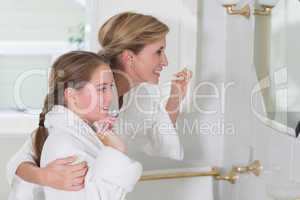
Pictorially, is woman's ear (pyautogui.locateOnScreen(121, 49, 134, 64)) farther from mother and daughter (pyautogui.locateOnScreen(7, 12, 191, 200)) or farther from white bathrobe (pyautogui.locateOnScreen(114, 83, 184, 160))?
white bathrobe (pyautogui.locateOnScreen(114, 83, 184, 160))

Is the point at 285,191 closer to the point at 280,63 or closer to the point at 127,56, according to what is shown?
the point at 280,63

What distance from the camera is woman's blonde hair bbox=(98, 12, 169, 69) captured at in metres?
1.51

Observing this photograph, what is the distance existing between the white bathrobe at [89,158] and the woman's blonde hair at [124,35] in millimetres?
312

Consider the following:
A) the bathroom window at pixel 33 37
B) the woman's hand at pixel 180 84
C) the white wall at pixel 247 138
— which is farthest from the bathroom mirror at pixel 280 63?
the bathroom window at pixel 33 37

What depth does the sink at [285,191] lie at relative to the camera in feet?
3.33

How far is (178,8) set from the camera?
1.76 m

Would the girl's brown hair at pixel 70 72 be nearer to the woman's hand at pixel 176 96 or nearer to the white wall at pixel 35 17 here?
the woman's hand at pixel 176 96

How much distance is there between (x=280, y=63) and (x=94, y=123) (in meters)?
0.45

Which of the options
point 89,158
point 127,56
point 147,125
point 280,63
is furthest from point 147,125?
point 280,63

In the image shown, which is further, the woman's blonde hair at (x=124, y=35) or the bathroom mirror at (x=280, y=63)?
the woman's blonde hair at (x=124, y=35)

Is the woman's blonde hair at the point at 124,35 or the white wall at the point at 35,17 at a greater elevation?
the white wall at the point at 35,17

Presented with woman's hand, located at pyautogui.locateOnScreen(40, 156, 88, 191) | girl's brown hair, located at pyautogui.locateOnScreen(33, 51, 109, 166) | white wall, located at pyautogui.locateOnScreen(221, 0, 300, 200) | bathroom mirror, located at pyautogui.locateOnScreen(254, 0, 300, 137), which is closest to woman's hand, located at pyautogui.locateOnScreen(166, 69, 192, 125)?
white wall, located at pyautogui.locateOnScreen(221, 0, 300, 200)

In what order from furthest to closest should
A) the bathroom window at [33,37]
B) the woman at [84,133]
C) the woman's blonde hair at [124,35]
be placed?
the bathroom window at [33,37] < the woman's blonde hair at [124,35] < the woman at [84,133]

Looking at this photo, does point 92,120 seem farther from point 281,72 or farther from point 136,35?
point 281,72
